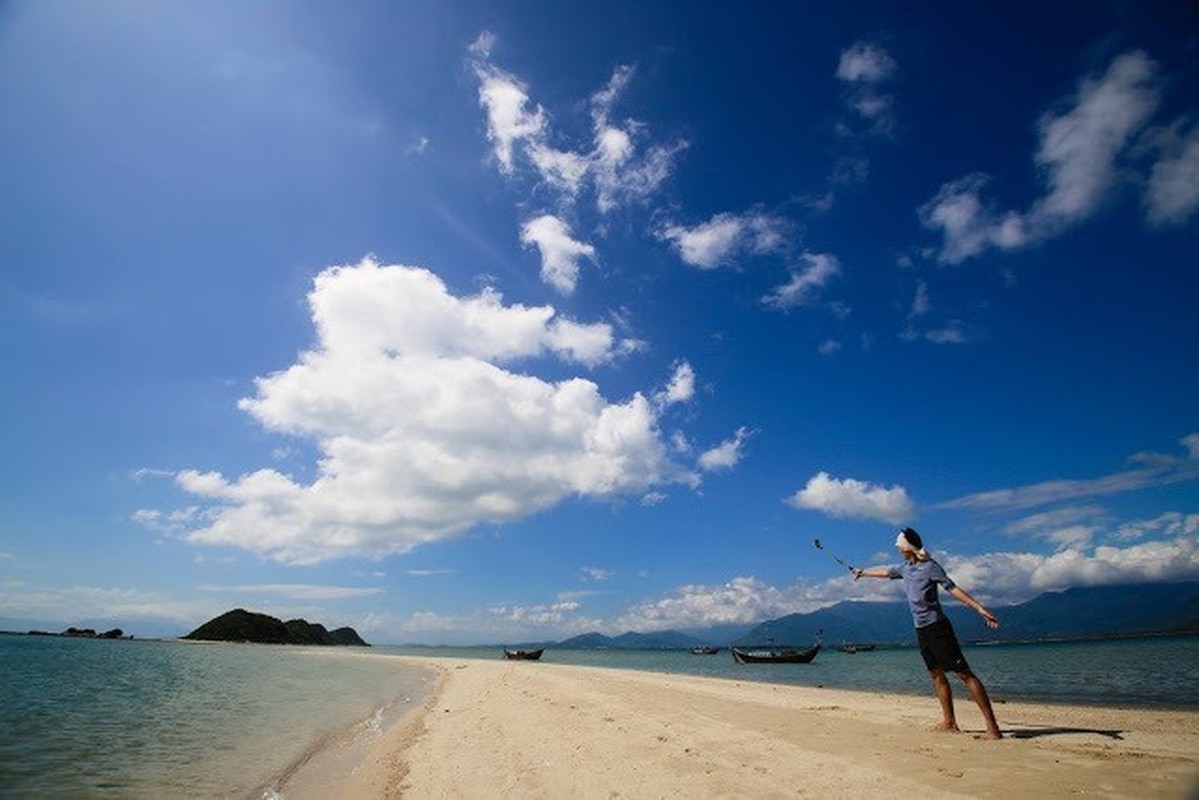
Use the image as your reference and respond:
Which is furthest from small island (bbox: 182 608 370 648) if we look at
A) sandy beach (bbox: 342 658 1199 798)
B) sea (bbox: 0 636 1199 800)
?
sandy beach (bbox: 342 658 1199 798)

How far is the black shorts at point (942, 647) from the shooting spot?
842cm

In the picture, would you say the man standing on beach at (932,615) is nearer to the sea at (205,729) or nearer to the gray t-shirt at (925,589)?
the gray t-shirt at (925,589)

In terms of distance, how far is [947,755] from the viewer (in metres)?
7.23

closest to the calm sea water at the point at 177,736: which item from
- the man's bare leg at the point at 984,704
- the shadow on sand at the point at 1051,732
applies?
the man's bare leg at the point at 984,704

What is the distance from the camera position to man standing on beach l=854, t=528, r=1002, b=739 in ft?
27.7

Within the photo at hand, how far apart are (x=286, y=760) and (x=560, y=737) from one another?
19.1ft

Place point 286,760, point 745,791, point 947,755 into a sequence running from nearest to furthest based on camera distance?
point 745,791 < point 947,755 < point 286,760

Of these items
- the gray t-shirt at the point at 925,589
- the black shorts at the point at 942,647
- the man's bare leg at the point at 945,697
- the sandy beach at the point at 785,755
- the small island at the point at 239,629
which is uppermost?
the gray t-shirt at the point at 925,589

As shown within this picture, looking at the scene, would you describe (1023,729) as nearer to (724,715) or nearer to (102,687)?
(724,715)

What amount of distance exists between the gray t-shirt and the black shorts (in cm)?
11

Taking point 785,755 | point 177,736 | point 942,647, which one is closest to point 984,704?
point 942,647

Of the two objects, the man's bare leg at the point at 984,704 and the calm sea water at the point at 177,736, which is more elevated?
the man's bare leg at the point at 984,704

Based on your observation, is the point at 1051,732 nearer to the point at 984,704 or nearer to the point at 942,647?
the point at 984,704

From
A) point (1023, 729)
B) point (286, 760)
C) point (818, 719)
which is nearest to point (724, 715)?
point (818, 719)
